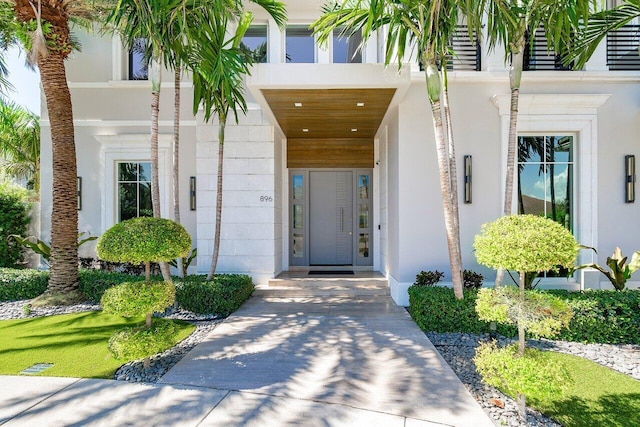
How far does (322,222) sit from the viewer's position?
37.3ft

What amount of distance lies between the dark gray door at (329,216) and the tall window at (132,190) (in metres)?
4.38

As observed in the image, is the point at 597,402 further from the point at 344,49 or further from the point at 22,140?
the point at 22,140

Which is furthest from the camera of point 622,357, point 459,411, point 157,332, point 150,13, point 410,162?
point 410,162

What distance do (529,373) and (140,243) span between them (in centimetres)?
383

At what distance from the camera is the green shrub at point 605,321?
5.55 m

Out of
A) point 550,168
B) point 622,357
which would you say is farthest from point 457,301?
point 550,168

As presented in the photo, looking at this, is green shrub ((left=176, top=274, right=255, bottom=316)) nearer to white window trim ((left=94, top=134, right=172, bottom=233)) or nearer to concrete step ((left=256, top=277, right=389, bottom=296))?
concrete step ((left=256, top=277, right=389, bottom=296))

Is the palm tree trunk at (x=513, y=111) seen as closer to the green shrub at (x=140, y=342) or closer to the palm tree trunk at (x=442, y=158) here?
the palm tree trunk at (x=442, y=158)

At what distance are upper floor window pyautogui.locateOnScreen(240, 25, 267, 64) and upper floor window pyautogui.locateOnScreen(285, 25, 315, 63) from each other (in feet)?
1.80

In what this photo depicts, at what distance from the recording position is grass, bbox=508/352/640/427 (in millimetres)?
3430

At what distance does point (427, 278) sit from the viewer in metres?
7.15

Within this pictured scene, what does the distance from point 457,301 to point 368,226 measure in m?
5.44

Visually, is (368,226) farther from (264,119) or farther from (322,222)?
(264,119)

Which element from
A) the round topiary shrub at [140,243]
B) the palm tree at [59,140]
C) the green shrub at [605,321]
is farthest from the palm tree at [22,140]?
the green shrub at [605,321]
